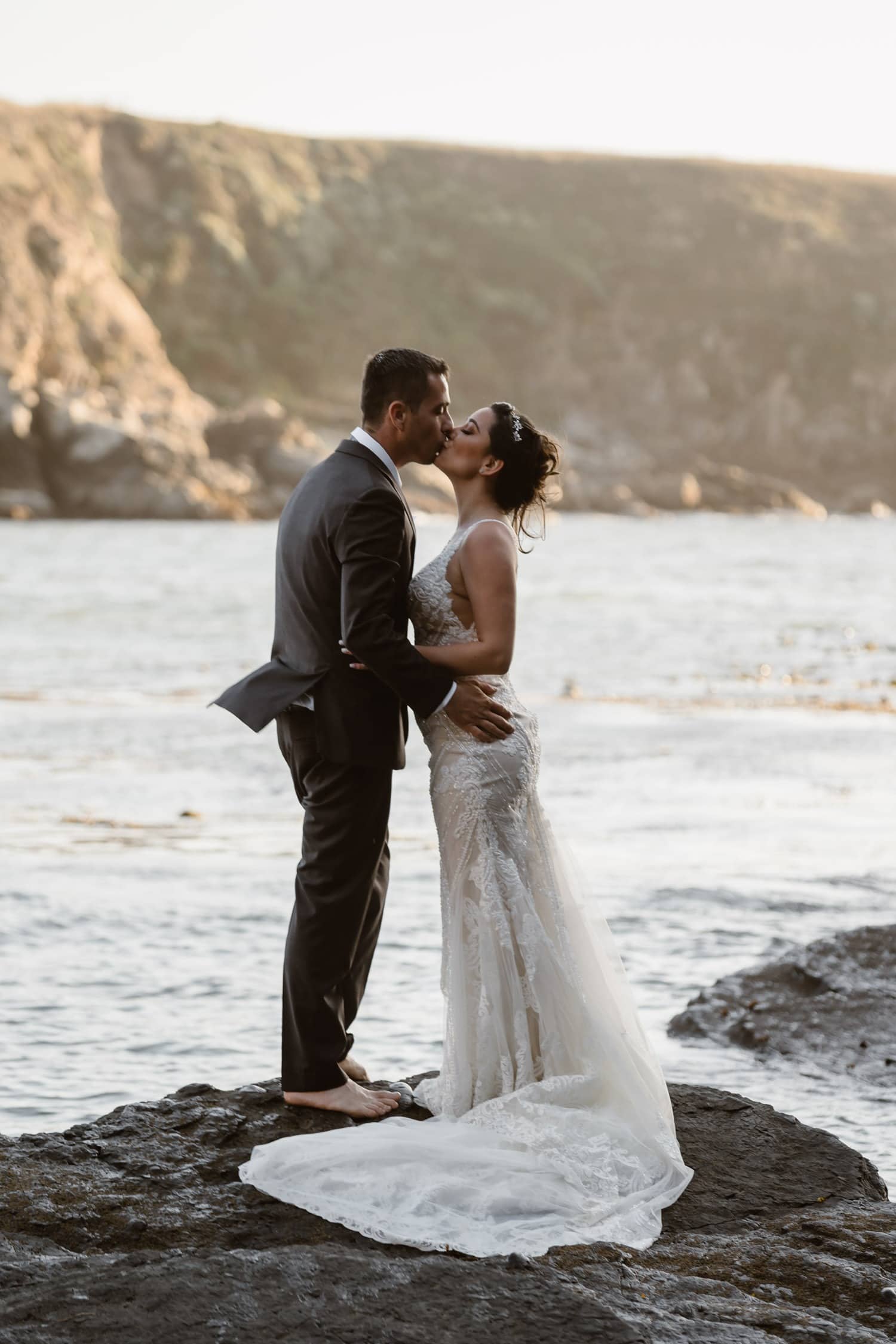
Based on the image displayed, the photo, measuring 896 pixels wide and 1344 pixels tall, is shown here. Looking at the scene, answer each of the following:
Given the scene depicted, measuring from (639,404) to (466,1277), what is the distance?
127785mm

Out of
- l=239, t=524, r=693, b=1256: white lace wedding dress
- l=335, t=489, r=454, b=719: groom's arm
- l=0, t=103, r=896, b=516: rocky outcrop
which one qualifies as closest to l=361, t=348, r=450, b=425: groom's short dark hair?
l=335, t=489, r=454, b=719: groom's arm

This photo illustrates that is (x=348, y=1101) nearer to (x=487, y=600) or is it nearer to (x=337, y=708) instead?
(x=337, y=708)

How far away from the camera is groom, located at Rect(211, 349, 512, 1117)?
14.3 feet

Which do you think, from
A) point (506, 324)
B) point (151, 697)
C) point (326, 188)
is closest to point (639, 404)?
point (506, 324)

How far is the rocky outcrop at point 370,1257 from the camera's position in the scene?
2.85m

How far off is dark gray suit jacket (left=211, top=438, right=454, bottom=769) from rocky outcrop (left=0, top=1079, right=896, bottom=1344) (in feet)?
3.58

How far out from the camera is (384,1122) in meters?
4.22

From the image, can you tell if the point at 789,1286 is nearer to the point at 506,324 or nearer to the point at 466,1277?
the point at 466,1277

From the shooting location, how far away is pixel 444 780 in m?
4.53

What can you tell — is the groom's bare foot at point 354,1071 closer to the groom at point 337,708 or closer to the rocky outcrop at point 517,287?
the groom at point 337,708

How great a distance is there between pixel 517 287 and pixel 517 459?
137865 millimetres

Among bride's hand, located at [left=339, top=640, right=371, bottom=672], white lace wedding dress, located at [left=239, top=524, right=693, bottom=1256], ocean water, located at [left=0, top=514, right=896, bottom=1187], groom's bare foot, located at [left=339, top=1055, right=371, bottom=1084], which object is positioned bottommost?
ocean water, located at [left=0, top=514, right=896, bottom=1187]

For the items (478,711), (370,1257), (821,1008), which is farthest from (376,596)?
(821,1008)

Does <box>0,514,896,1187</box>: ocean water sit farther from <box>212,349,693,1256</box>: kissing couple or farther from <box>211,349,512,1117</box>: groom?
<box>211,349,512,1117</box>: groom
